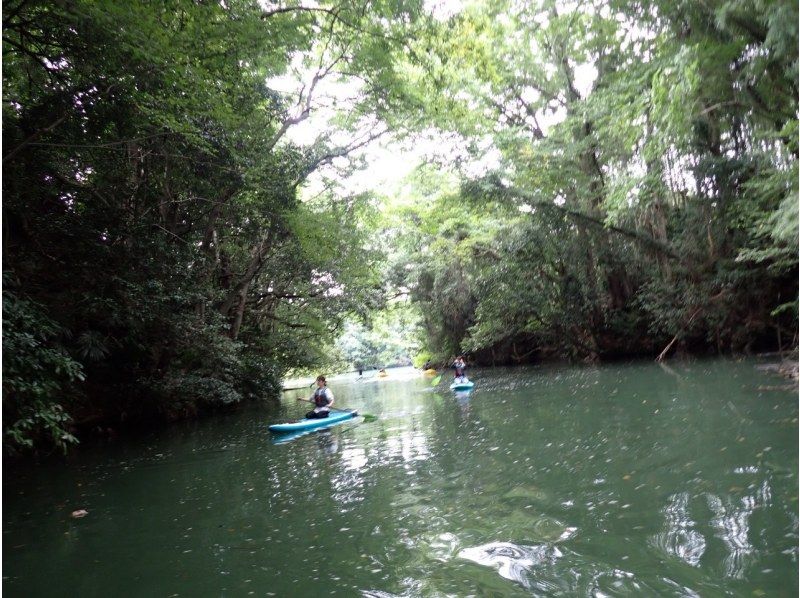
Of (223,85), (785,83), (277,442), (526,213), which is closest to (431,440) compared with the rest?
(277,442)

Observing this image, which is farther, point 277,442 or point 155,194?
point 155,194

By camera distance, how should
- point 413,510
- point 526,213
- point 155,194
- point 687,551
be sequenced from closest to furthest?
point 687,551
point 413,510
point 155,194
point 526,213

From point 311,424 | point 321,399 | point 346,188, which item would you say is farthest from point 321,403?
point 346,188

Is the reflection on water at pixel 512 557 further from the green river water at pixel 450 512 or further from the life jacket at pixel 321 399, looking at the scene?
the life jacket at pixel 321 399

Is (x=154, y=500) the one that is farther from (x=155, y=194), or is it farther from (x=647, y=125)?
(x=647, y=125)

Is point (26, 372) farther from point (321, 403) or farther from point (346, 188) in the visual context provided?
point (346, 188)

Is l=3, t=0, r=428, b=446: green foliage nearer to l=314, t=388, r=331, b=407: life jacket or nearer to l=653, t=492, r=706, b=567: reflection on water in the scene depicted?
l=314, t=388, r=331, b=407: life jacket

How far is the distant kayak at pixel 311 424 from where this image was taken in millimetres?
10945

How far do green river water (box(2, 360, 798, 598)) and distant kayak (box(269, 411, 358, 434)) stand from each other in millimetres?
1163

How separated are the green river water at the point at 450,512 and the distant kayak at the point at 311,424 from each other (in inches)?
45.8

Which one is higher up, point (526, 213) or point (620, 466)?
point (526, 213)

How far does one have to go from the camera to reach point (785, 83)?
9039mm

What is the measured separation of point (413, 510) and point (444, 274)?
73.5 feet

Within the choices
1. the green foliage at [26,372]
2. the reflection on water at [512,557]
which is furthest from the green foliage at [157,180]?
the reflection on water at [512,557]
